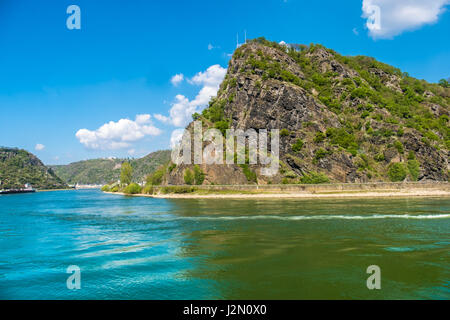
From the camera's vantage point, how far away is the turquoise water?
54.5 ft

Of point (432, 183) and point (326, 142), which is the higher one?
point (326, 142)

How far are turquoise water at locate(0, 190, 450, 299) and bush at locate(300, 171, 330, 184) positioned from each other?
200 ft

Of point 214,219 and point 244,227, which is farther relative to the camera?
point 214,219

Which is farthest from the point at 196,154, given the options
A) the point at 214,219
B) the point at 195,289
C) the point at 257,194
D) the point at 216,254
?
the point at 195,289

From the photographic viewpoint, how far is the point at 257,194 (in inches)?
3671

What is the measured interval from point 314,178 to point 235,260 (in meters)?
84.4

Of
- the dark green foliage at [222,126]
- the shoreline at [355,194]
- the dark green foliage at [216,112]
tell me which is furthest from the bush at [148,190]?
the shoreline at [355,194]

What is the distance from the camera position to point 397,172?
105 metres

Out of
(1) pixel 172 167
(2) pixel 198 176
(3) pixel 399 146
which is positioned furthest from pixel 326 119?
(1) pixel 172 167

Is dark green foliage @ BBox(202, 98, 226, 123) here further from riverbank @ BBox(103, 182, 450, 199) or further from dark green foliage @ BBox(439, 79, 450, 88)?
dark green foliage @ BBox(439, 79, 450, 88)

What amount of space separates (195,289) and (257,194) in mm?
77359

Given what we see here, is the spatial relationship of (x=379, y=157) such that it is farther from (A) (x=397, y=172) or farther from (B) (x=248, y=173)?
(B) (x=248, y=173)
